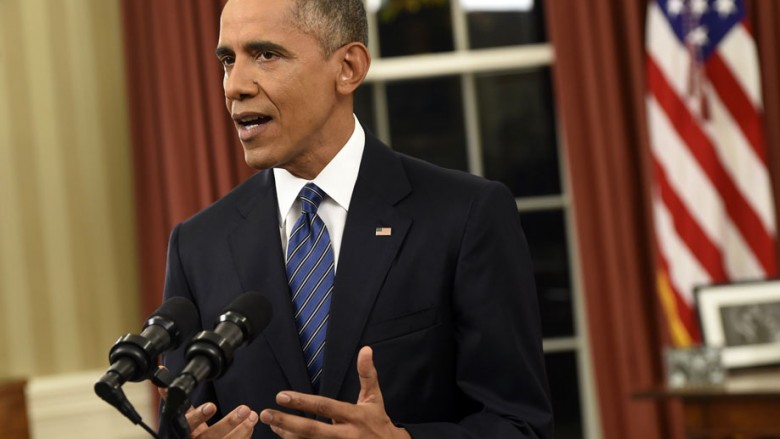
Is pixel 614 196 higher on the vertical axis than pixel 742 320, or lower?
higher

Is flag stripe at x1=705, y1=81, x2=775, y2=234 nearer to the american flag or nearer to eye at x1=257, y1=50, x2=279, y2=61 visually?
the american flag

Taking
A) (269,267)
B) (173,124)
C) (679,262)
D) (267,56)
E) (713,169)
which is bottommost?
(679,262)

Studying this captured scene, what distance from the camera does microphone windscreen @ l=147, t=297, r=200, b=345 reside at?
1.45m

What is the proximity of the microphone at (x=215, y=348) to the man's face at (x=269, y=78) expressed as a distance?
1.14 ft

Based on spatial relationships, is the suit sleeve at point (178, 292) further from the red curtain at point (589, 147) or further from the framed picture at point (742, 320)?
the red curtain at point (589, 147)

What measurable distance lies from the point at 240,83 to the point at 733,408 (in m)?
2.26

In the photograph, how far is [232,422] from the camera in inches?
60.0

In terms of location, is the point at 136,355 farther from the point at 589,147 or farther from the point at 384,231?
the point at 589,147

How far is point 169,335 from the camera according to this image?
142cm

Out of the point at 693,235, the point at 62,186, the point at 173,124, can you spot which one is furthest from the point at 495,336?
the point at 62,186

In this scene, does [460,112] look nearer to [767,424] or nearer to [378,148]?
[767,424]

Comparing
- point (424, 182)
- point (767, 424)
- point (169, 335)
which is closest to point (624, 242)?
point (767, 424)

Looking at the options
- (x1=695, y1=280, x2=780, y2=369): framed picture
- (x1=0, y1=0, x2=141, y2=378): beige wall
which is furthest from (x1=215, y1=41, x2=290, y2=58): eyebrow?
(x1=0, y1=0, x2=141, y2=378): beige wall

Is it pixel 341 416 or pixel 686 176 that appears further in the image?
pixel 686 176
